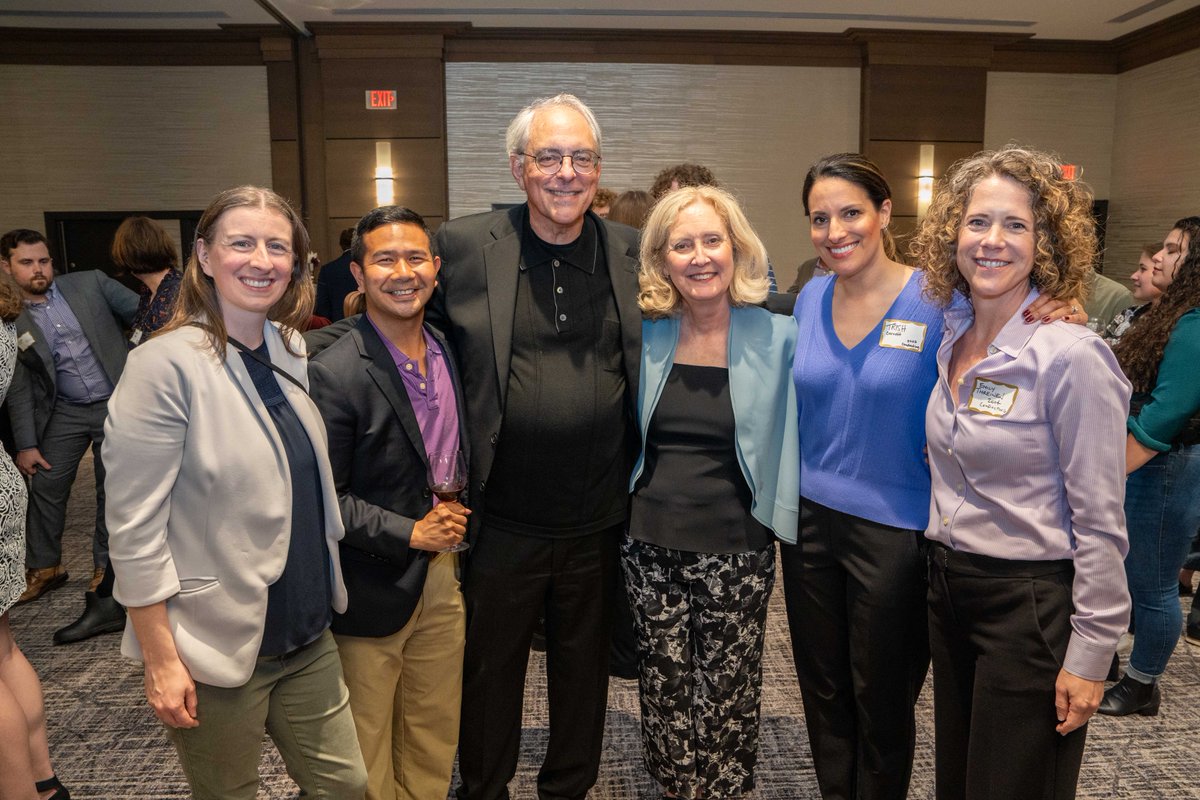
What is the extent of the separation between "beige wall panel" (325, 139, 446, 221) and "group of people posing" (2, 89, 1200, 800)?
5.71 metres

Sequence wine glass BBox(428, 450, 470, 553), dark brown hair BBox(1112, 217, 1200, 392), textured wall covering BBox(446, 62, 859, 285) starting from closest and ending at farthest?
wine glass BBox(428, 450, 470, 553)
dark brown hair BBox(1112, 217, 1200, 392)
textured wall covering BBox(446, 62, 859, 285)

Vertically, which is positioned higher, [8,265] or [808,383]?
[8,265]

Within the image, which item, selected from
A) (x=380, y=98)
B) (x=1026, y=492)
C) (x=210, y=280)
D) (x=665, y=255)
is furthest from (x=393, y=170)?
(x=1026, y=492)

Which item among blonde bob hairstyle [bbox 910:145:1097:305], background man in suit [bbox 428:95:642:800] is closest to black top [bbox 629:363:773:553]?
background man in suit [bbox 428:95:642:800]

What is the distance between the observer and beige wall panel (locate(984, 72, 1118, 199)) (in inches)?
316

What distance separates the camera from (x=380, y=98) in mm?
7395

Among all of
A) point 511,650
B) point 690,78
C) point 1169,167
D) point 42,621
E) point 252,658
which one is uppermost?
point 690,78

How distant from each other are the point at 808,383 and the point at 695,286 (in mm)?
372

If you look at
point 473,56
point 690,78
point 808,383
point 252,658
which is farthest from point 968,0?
point 252,658

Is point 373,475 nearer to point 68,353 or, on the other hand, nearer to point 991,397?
point 991,397

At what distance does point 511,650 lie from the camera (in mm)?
2105

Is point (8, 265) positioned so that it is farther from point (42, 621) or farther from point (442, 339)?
point (442, 339)

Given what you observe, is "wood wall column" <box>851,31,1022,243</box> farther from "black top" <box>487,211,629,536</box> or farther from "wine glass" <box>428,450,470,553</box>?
"wine glass" <box>428,450,470,553</box>

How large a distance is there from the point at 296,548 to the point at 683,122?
701 cm
